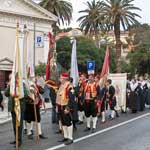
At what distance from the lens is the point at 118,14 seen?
196ft

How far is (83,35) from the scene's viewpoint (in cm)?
8112

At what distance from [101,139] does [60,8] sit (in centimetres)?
5721

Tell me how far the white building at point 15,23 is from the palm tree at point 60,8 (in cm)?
209

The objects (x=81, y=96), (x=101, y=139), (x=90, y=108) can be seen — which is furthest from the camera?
(x=81, y=96)

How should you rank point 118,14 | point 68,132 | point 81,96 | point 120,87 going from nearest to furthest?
point 68,132
point 81,96
point 120,87
point 118,14

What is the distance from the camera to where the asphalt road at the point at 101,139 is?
12.3 meters

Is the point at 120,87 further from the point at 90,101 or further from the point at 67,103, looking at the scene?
the point at 67,103

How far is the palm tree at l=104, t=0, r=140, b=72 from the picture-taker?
5934cm

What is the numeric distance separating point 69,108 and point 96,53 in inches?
2457

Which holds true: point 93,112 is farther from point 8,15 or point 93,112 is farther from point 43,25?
point 43,25

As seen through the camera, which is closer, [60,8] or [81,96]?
[81,96]

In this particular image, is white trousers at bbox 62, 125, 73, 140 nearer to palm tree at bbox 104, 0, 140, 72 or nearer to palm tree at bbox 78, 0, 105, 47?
palm tree at bbox 104, 0, 140, 72

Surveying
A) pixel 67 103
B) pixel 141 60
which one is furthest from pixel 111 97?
pixel 141 60

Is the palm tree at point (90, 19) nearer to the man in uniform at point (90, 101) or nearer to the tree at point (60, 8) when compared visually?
the tree at point (60, 8)
